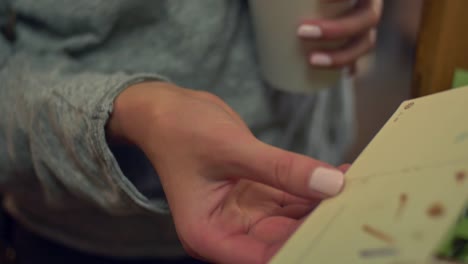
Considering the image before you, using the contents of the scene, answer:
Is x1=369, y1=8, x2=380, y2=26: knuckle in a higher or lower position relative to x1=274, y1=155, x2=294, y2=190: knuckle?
lower

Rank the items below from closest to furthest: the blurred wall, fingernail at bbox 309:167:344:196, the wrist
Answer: fingernail at bbox 309:167:344:196
the wrist
the blurred wall

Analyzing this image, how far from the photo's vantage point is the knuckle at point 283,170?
13.4 inches

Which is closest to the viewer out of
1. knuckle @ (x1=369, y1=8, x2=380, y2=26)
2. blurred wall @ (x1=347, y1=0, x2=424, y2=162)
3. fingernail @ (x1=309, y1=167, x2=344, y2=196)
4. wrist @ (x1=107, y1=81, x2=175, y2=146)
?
fingernail @ (x1=309, y1=167, x2=344, y2=196)

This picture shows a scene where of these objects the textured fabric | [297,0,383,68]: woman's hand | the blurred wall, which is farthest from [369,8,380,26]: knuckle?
the blurred wall

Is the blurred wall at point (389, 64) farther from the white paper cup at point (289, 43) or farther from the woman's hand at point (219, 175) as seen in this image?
the woman's hand at point (219, 175)

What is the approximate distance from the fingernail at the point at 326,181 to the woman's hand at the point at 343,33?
0.69 ft

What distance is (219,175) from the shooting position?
1.26 feet

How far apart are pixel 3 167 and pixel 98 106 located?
14 centimetres

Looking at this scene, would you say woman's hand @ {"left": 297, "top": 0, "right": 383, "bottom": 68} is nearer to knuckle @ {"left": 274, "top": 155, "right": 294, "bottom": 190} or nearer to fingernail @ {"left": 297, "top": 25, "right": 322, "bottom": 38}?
fingernail @ {"left": 297, "top": 25, "right": 322, "bottom": 38}

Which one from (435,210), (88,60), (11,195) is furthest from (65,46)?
(435,210)

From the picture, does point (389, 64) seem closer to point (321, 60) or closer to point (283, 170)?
point (321, 60)

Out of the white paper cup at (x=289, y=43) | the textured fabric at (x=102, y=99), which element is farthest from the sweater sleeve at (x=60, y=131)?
the white paper cup at (x=289, y=43)

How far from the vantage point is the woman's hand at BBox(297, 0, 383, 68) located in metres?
0.51

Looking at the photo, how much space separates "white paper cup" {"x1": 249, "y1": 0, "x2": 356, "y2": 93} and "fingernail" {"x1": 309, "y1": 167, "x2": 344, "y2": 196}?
217 mm
